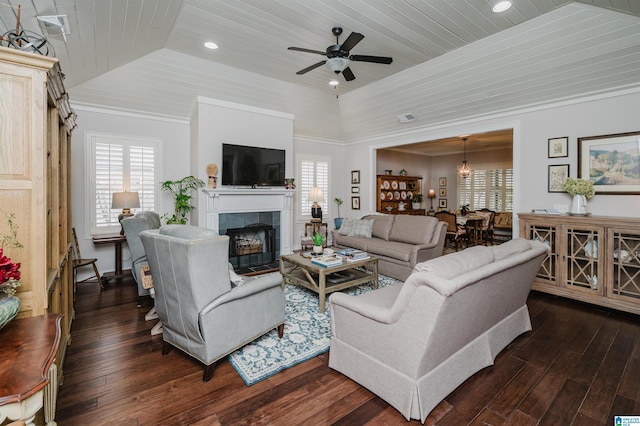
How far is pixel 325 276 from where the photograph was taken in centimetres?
389

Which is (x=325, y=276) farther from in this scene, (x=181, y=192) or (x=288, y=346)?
(x=181, y=192)

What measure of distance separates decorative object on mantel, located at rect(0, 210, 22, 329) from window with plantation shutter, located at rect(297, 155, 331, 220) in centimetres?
584

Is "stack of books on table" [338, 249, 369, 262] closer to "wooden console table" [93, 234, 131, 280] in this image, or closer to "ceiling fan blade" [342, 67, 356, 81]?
"ceiling fan blade" [342, 67, 356, 81]

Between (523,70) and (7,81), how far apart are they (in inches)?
207

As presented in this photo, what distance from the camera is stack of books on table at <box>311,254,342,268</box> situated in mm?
3675

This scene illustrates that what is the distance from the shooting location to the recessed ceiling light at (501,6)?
10.3ft

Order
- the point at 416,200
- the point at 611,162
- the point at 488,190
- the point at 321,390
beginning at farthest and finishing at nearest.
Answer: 1. the point at 416,200
2. the point at 488,190
3. the point at 611,162
4. the point at 321,390

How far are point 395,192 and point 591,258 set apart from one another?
5.49m

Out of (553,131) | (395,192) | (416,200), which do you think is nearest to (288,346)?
(553,131)

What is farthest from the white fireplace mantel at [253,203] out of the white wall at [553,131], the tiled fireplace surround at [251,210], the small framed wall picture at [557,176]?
the small framed wall picture at [557,176]

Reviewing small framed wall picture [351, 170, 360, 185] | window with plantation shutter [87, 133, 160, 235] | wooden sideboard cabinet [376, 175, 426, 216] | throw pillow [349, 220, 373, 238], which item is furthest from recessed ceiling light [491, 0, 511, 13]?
window with plantation shutter [87, 133, 160, 235]

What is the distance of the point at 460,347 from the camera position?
217 centimetres

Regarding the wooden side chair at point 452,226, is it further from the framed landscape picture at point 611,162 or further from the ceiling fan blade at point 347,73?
the ceiling fan blade at point 347,73

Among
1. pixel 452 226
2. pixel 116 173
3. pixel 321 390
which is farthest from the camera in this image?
pixel 452 226
